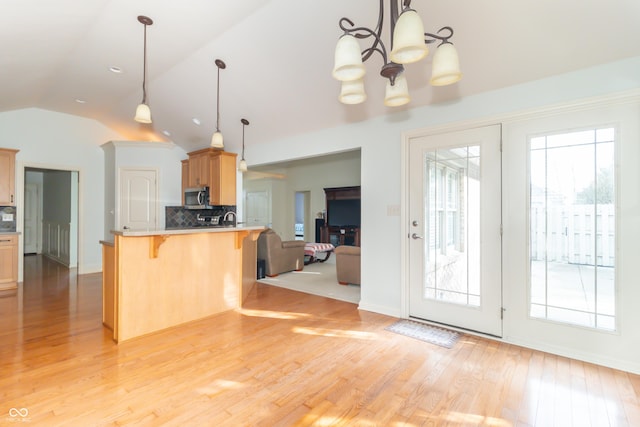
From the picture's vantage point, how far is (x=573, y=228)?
8.65 feet

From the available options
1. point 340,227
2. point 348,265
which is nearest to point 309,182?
point 340,227

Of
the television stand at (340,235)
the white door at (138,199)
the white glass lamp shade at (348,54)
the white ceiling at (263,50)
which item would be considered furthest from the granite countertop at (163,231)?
the television stand at (340,235)

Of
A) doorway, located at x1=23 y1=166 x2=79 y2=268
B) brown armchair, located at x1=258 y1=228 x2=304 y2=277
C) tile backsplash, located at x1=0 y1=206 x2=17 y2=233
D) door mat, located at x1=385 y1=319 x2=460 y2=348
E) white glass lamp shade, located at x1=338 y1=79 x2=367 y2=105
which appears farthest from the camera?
doorway, located at x1=23 y1=166 x2=79 y2=268

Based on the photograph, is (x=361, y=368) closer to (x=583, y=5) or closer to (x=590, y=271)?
(x=590, y=271)

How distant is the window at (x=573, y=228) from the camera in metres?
2.50

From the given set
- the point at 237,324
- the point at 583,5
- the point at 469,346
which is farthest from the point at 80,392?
the point at 583,5

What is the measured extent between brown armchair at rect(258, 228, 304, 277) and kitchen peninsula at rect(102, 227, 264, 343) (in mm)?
1666

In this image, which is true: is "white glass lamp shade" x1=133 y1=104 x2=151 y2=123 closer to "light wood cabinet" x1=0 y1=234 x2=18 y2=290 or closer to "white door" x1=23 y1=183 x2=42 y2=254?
"light wood cabinet" x1=0 y1=234 x2=18 y2=290

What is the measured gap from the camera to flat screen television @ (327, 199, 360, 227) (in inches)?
310

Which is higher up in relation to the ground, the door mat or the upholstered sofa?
the upholstered sofa

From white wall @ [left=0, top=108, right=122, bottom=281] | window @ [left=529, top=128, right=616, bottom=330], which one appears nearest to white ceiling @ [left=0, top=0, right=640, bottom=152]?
white wall @ [left=0, top=108, right=122, bottom=281]

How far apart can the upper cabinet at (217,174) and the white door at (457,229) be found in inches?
140

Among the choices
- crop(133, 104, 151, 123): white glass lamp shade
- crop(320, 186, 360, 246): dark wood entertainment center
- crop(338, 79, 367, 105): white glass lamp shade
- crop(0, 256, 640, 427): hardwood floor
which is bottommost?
crop(0, 256, 640, 427): hardwood floor

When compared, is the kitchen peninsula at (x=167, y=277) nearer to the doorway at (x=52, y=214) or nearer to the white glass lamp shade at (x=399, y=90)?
the white glass lamp shade at (x=399, y=90)
